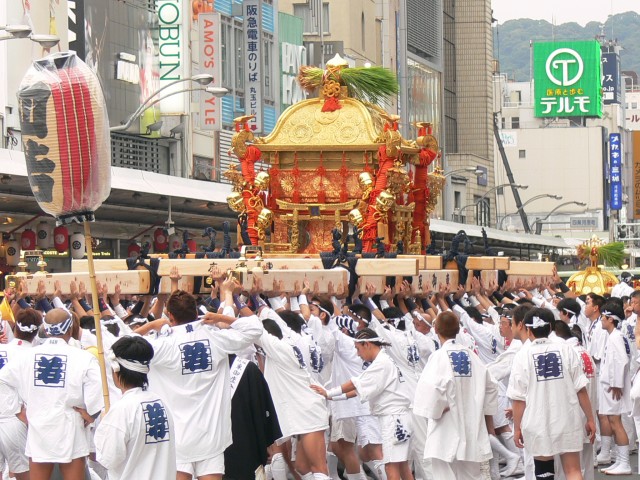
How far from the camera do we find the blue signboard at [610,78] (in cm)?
14412

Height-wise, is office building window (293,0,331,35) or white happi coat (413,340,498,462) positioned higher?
office building window (293,0,331,35)

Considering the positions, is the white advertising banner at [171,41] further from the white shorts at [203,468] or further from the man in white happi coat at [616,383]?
the white shorts at [203,468]

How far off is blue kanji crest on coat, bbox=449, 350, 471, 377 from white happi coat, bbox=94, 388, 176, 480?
11.1 feet

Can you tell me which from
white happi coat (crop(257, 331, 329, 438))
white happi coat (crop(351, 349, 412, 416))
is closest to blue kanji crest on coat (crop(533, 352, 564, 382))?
white happi coat (crop(351, 349, 412, 416))

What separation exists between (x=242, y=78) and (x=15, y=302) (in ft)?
115

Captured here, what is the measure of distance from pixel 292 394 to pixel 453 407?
142cm

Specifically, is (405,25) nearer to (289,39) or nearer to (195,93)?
(289,39)

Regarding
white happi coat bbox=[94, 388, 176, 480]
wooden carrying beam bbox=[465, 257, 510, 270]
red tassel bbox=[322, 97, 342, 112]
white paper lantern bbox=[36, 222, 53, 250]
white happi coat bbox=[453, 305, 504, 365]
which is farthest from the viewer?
white paper lantern bbox=[36, 222, 53, 250]

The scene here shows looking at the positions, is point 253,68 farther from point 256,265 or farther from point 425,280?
point 256,265

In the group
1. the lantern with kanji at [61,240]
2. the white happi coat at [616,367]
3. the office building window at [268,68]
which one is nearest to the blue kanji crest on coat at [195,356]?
the white happi coat at [616,367]

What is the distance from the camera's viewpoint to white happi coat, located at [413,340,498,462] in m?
11.6

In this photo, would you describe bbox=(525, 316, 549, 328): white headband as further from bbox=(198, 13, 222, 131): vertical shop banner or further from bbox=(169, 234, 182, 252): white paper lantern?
bbox=(198, 13, 222, 131): vertical shop banner

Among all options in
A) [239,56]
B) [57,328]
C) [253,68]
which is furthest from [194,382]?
[239,56]

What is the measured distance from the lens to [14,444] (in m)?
→ 11.2
